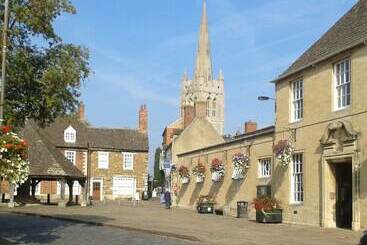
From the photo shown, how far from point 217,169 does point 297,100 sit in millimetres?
10701

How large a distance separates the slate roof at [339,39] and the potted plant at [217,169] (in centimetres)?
952

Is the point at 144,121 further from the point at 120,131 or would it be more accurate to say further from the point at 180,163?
the point at 180,163

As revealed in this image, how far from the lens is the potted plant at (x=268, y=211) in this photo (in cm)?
2742

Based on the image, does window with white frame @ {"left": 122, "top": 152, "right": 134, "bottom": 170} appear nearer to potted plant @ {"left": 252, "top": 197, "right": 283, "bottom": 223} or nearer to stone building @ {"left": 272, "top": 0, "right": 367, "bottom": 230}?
stone building @ {"left": 272, "top": 0, "right": 367, "bottom": 230}

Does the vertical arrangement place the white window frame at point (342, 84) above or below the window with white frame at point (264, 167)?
above

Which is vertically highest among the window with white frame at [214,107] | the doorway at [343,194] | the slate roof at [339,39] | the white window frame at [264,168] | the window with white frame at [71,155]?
the window with white frame at [214,107]

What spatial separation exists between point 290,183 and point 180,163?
70.0 ft

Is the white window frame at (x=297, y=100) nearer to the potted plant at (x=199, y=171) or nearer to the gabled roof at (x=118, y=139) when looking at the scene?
the potted plant at (x=199, y=171)

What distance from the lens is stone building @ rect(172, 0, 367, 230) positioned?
74.2 ft

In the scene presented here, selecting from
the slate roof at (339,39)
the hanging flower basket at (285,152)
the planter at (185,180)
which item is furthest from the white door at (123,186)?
the hanging flower basket at (285,152)

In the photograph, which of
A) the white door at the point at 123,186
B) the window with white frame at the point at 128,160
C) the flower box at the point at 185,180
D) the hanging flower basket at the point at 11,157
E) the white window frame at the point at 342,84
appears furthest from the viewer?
the window with white frame at the point at 128,160

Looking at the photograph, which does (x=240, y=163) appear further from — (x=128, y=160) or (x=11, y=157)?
(x=128, y=160)

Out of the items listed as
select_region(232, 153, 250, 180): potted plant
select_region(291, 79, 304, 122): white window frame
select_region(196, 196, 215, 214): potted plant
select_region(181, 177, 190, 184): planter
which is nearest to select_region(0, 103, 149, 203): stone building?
select_region(181, 177, 190, 184): planter

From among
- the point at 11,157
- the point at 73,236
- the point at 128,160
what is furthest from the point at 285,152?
the point at 128,160
